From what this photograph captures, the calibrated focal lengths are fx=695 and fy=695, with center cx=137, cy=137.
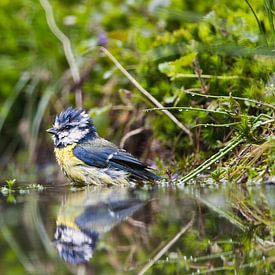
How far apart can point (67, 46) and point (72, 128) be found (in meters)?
2.01

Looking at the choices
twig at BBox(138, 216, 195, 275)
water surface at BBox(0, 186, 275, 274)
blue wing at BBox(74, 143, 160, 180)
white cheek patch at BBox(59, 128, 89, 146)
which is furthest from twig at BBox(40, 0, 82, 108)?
twig at BBox(138, 216, 195, 275)

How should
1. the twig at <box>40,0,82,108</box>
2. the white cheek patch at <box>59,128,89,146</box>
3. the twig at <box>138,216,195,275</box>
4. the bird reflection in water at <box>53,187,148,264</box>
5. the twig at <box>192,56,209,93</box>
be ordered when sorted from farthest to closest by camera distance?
the twig at <box>40,0,82,108</box>, the white cheek patch at <box>59,128,89,146</box>, the twig at <box>192,56,209,93</box>, the bird reflection in water at <box>53,187,148,264</box>, the twig at <box>138,216,195,275</box>

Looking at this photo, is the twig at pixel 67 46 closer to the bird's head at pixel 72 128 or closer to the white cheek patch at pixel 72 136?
the bird's head at pixel 72 128

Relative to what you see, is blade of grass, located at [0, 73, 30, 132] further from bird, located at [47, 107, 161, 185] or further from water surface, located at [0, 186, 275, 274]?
water surface, located at [0, 186, 275, 274]

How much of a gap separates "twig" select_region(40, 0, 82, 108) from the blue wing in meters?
1.97

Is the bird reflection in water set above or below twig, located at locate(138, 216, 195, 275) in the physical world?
above

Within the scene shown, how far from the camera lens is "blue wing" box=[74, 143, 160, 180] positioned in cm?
470

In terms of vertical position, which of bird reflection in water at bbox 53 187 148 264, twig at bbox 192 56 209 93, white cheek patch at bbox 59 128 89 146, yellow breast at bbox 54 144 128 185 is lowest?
bird reflection in water at bbox 53 187 148 264

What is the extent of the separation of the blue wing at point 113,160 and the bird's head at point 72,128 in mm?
219

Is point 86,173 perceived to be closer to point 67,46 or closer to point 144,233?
point 144,233

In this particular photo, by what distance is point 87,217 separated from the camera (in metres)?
2.96

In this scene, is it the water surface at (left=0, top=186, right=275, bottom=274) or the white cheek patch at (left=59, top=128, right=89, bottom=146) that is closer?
the water surface at (left=0, top=186, right=275, bottom=274)

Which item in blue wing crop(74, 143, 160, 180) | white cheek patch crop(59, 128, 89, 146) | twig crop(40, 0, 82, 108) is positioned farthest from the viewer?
twig crop(40, 0, 82, 108)

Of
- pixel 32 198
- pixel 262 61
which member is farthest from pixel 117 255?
pixel 262 61
